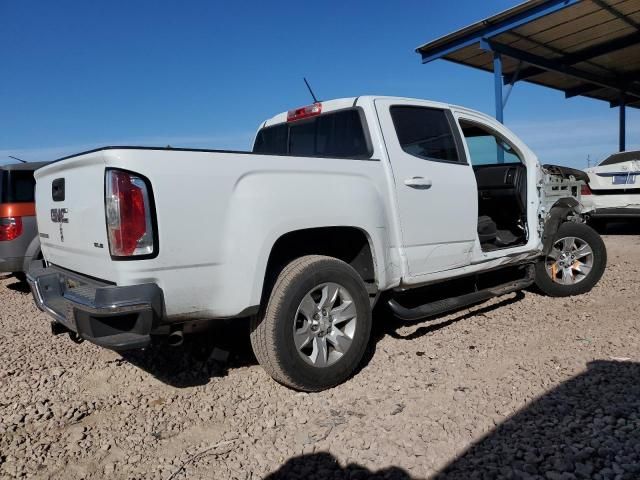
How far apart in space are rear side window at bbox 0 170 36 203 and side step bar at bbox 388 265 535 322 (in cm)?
490

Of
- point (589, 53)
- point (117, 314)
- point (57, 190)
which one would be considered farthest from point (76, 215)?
point (589, 53)

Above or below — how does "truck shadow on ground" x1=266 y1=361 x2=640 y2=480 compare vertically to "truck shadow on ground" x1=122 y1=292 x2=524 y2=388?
below

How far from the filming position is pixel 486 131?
499cm

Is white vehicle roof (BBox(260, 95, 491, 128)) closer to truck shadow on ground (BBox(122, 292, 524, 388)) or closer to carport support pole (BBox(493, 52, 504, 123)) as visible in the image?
truck shadow on ground (BBox(122, 292, 524, 388))

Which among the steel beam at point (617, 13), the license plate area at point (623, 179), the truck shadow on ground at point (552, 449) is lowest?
the truck shadow on ground at point (552, 449)

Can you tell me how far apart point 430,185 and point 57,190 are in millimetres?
2617

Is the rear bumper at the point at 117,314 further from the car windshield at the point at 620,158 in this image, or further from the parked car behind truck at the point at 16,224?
the car windshield at the point at 620,158

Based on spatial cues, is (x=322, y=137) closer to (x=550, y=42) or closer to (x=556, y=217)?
(x=556, y=217)

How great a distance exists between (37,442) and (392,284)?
7.92 ft

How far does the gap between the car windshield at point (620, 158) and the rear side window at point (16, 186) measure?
925cm

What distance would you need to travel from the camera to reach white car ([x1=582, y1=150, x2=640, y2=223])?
8477 mm

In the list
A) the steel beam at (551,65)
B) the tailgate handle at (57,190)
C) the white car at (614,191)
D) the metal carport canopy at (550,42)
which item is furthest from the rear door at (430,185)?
the steel beam at (551,65)

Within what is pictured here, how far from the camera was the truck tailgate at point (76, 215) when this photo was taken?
8.80 ft

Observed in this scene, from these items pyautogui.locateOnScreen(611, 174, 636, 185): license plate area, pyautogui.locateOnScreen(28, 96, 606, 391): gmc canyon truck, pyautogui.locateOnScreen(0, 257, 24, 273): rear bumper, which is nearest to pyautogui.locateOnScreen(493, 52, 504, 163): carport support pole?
pyautogui.locateOnScreen(611, 174, 636, 185): license plate area
